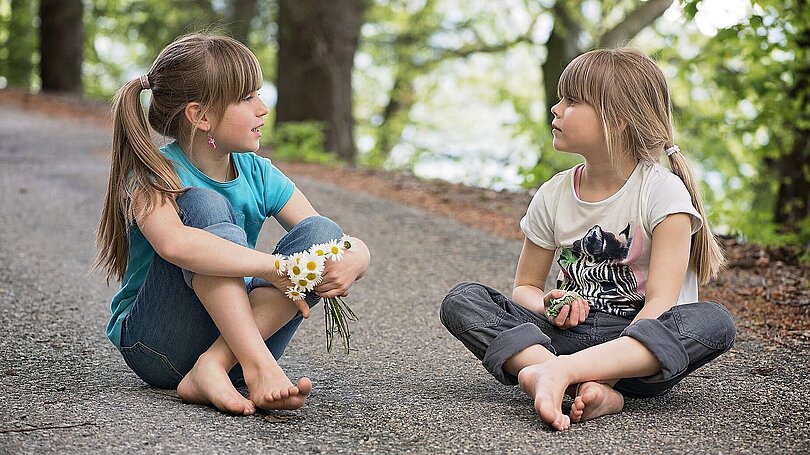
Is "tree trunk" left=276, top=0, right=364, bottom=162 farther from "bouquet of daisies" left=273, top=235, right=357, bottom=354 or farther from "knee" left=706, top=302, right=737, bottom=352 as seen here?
"knee" left=706, top=302, right=737, bottom=352

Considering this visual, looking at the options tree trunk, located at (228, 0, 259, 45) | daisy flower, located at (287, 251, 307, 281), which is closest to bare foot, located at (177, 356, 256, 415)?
daisy flower, located at (287, 251, 307, 281)

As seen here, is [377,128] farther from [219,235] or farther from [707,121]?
[219,235]

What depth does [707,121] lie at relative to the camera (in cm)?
732

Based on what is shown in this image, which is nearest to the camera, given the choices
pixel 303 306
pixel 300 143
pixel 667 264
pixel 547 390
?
pixel 547 390

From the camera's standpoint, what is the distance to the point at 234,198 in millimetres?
2578

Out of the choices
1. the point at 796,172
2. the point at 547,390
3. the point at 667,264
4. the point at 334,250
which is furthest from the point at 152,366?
the point at 796,172

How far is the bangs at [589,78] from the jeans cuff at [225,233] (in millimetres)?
1018

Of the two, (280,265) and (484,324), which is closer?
(280,265)

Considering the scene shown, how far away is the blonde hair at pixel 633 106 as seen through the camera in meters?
2.55

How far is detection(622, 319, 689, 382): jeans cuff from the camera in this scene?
90.9 inches

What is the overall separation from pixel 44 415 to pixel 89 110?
11.6 meters

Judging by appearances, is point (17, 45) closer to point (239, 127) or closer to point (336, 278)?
point (239, 127)

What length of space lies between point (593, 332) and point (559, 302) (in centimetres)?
17

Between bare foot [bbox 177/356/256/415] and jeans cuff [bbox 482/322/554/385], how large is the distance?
25.6 inches
